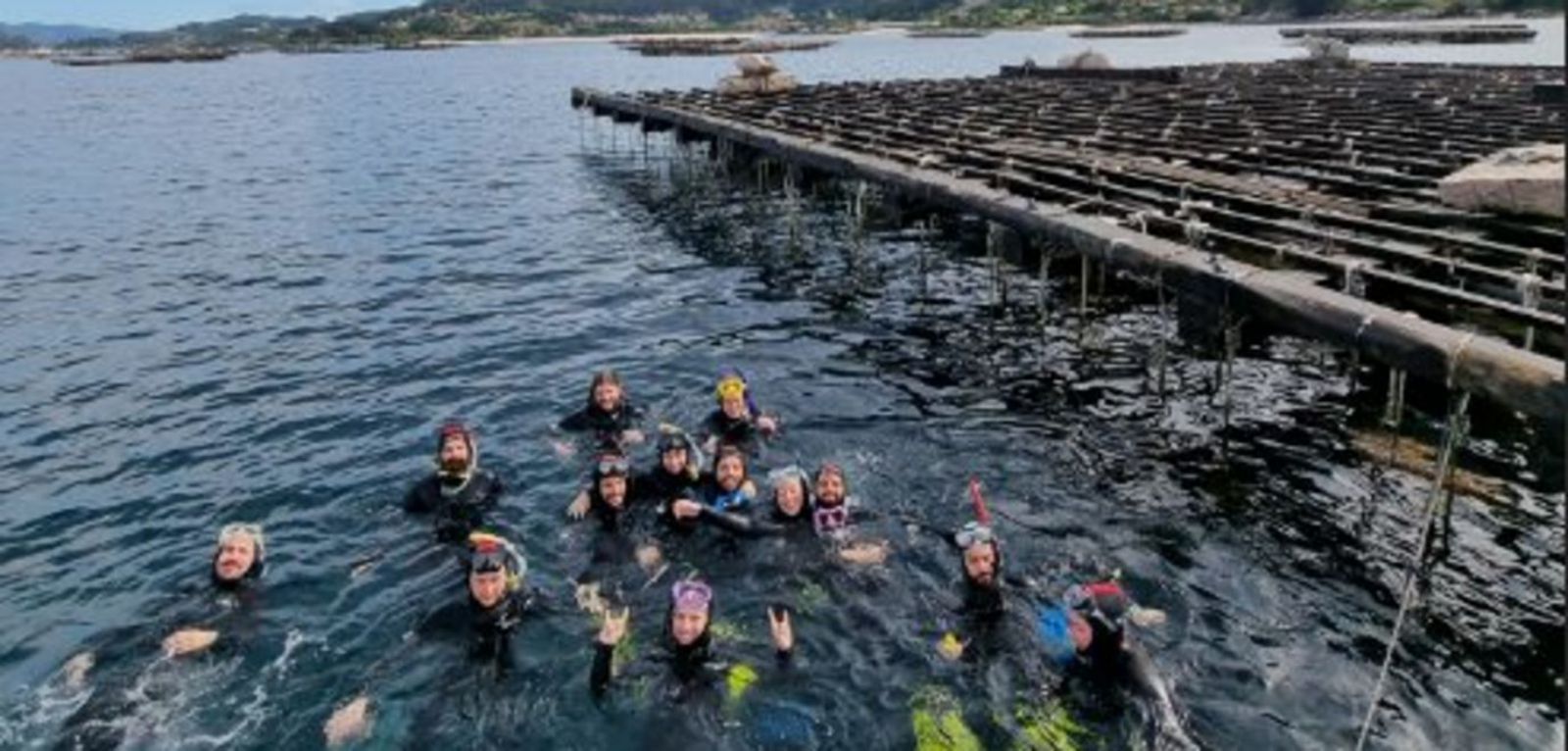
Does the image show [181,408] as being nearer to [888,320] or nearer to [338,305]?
[338,305]

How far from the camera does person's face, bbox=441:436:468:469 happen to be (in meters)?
16.2

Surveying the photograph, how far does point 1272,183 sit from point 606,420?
45.3 ft

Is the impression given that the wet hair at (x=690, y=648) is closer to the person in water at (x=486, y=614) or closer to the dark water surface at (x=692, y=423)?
the dark water surface at (x=692, y=423)

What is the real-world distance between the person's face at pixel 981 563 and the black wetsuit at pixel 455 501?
6.77 meters

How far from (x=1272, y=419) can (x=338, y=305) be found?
21790 mm

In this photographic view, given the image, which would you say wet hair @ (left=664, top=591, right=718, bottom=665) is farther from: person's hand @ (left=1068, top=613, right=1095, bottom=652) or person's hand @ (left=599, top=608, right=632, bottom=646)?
person's hand @ (left=1068, top=613, right=1095, bottom=652)

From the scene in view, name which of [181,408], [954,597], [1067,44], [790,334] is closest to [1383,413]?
[954,597]

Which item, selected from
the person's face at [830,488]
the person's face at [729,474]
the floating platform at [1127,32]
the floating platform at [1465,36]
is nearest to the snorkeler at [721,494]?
the person's face at [729,474]

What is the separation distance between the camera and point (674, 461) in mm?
16047

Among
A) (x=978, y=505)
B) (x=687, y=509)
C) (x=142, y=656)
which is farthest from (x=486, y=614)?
(x=978, y=505)

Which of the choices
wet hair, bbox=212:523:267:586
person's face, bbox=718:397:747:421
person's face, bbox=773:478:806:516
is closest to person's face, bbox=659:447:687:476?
person's face, bbox=773:478:806:516

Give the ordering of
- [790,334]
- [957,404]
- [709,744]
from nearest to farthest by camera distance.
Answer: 1. [709,744]
2. [957,404]
3. [790,334]

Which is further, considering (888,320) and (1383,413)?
(888,320)

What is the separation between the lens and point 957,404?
20.3m
